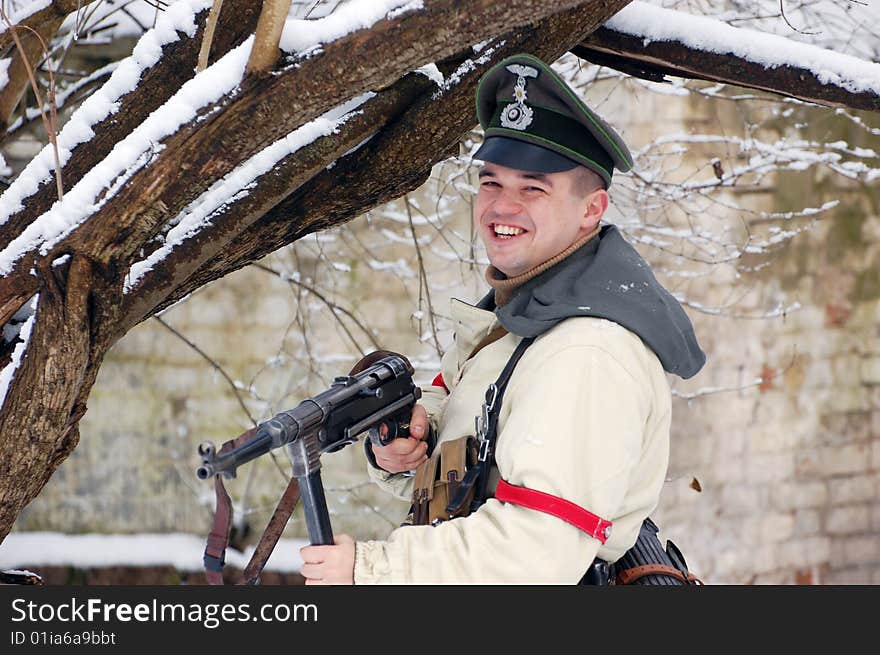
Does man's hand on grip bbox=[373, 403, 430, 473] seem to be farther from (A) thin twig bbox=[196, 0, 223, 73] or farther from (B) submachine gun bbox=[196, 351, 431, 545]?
(A) thin twig bbox=[196, 0, 223, 73]

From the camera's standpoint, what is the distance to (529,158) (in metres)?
1.99

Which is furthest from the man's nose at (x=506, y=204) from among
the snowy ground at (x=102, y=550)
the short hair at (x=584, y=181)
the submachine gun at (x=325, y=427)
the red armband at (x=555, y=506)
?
the snowy ground at (x=102, y=550)

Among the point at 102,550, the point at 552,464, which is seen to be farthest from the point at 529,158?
the point at 102,550

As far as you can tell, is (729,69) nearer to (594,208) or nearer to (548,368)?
(594,208)

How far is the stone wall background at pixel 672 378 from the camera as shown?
6.41 meters

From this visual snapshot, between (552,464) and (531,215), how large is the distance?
0.55m

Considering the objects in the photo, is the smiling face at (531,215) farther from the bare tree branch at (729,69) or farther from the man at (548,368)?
the bare tree branch at (729,69)

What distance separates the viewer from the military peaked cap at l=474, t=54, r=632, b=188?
1986mm

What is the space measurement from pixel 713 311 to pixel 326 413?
185 inches

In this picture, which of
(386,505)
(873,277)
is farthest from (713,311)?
(386,505)

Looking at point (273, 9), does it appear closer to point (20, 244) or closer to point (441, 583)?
point (20, 244)

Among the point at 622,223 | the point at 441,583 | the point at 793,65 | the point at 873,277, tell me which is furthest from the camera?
the point at 873,277

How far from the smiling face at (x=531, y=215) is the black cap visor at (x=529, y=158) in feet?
0.05

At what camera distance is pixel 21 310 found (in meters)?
2.26
